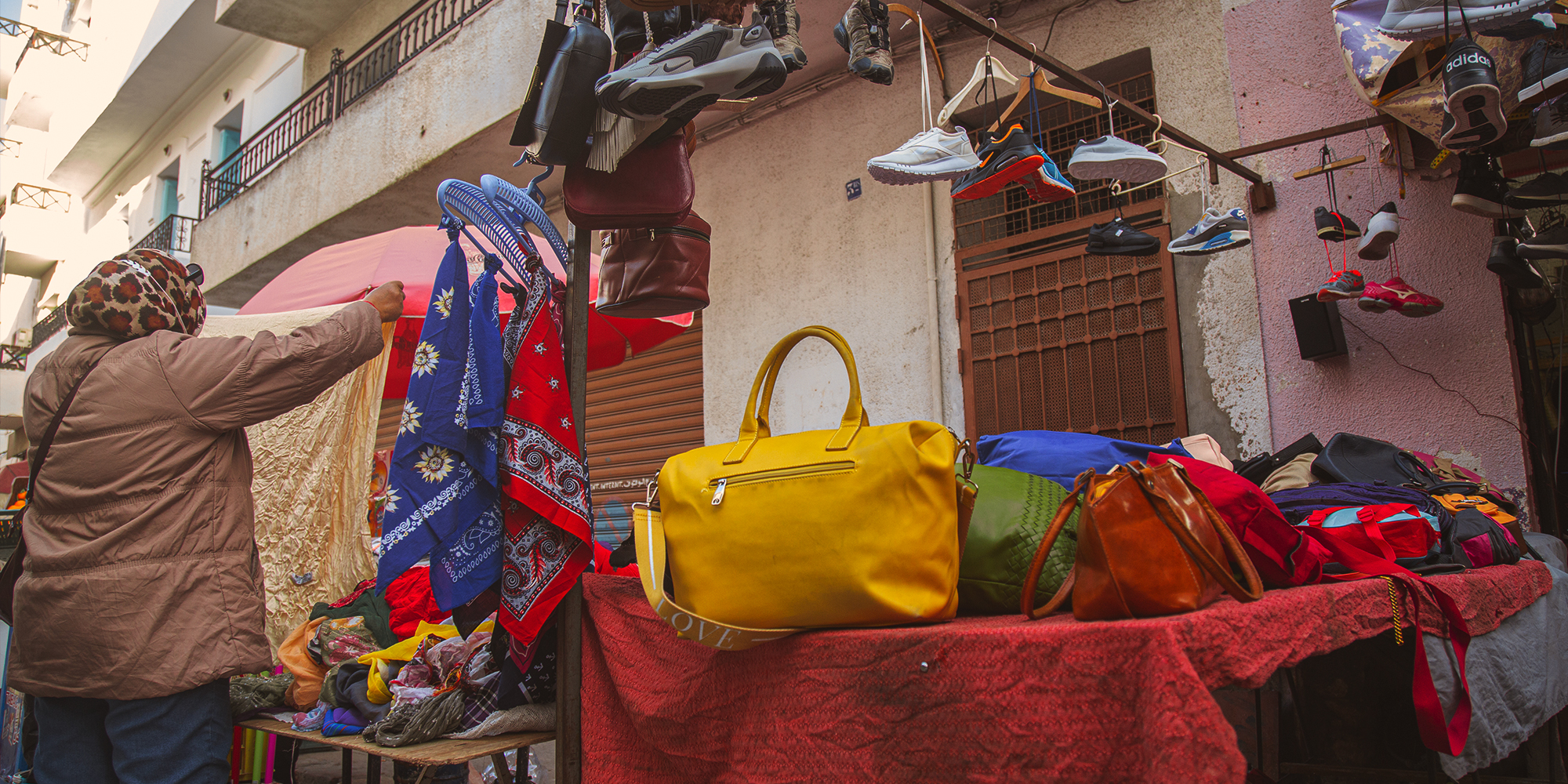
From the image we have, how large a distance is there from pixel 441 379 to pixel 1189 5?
5.09 metres

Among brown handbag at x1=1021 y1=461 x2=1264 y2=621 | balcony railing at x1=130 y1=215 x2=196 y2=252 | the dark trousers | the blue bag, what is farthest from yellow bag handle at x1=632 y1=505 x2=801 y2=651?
balcony railing at x1=130 y1=215 x2=196 y2=252

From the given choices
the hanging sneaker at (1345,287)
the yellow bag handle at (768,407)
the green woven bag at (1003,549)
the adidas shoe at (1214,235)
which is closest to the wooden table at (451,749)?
the yellow bag handle at (768,407)

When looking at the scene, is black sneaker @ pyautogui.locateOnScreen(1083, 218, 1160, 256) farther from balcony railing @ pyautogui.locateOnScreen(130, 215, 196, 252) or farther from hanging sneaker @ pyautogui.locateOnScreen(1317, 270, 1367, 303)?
balcony railing @ pyautogui.locateOnScreen(130, 215, 196, 252)

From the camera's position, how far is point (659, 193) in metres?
2.11

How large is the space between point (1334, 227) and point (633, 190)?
3.83 m

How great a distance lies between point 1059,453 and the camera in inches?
101

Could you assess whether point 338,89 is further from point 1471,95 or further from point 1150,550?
point 1150,550

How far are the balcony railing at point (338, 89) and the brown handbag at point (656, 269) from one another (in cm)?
639

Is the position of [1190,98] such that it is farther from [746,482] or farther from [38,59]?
[38,59]

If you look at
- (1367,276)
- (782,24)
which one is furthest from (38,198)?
(1367,276)

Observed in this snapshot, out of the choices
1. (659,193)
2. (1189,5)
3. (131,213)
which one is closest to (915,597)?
(659,193)

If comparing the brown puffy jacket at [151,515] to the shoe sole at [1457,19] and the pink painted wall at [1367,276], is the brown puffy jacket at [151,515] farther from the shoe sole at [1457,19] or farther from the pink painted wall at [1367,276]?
the pink painted wall at [1367,276]

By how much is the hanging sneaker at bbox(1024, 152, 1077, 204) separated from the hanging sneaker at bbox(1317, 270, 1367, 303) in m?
1.35

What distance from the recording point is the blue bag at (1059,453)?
251 centimetres
